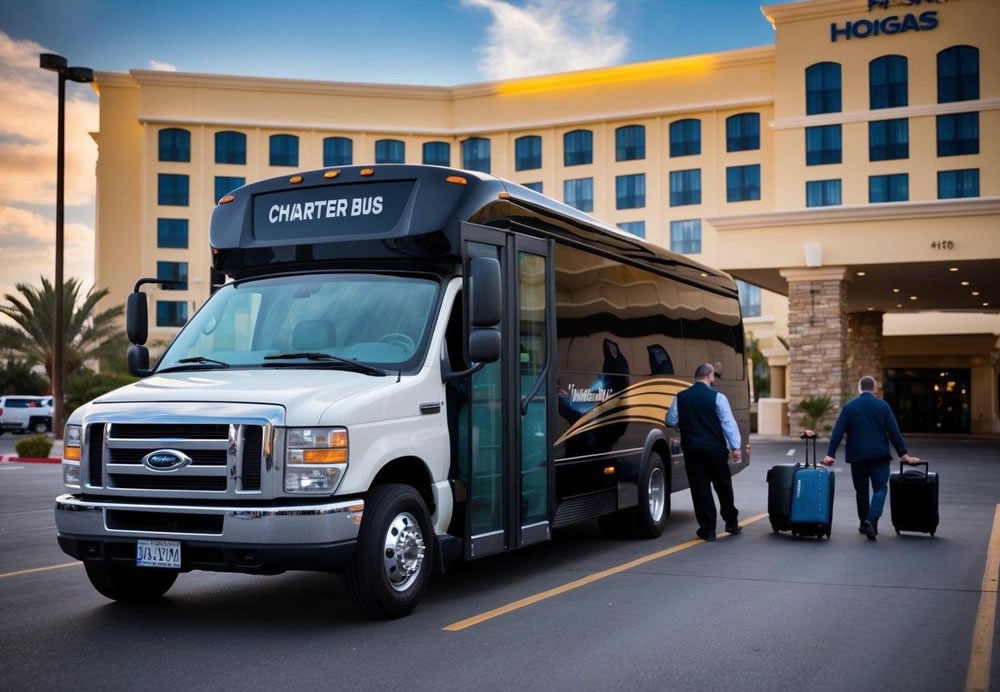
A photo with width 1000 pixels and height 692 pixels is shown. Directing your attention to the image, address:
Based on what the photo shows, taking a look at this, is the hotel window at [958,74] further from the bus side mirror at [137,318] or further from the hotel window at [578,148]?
the bus side mirror at [137,318]

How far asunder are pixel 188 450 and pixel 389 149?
2565 inches

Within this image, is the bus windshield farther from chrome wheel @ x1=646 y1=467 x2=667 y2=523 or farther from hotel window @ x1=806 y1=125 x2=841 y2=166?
hotel window @ x1=806 y1=125 x2=841 y2=166

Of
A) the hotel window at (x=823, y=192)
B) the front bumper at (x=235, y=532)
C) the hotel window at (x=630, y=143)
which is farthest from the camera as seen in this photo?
the hotel window at (x=630, y=143)

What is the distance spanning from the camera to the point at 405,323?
8.16 m

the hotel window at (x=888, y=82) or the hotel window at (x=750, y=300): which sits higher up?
the hotel window at (x=888, y=82)

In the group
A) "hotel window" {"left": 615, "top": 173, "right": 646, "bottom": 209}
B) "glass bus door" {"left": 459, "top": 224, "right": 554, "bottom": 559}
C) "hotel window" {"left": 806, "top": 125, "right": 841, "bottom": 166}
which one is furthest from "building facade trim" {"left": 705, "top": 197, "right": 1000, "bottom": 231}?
"hotel window" {"left": 615, "top": 173, "right": 646, "bottom": 209}

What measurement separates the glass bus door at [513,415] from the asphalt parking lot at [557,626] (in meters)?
0.59

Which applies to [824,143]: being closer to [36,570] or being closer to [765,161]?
[765,161]

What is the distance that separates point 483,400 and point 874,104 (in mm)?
49794

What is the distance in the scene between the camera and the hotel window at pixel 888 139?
2119 inches

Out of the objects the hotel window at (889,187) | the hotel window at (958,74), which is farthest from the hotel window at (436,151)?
the hotel window at (958,74)

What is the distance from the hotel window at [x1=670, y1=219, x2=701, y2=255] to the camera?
6625cm

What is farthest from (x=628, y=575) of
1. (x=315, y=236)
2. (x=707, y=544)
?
A: (x=315, y=236)

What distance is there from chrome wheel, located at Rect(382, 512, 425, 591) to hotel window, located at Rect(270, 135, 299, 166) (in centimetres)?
6518
